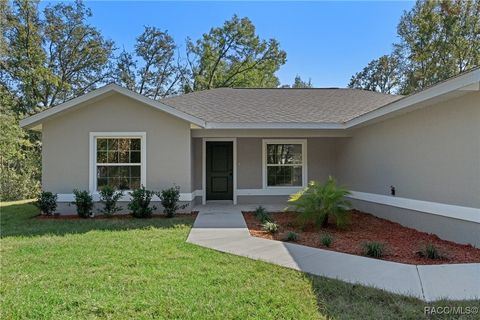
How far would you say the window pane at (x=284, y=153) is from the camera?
39.1 feet

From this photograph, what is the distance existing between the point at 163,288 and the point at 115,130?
6560 millimetres

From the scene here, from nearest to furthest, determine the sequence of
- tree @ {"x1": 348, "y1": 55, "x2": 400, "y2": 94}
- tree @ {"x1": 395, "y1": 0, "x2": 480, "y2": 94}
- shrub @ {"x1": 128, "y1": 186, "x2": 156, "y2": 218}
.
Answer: shrub @ {"x1": 128, "y1": 186, "x2": 156, "y2": 218}, tree @ {"x1": 395, "y1": 0, "x2": 480, "y2": 94}, tree @ {"x1": 348, "y1": 55, "x2": 400, "y2": 94}

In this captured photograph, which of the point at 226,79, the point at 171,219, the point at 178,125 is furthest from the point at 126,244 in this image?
the point at 226,79

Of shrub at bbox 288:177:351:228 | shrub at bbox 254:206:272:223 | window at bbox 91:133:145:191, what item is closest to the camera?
shrub at bbox 288:177:351:228

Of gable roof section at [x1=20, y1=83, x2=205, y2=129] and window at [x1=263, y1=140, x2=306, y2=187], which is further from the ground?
gable roof section at [x1=20, y1=83, x2=205, y2=129]

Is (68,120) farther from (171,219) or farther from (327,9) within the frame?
(327,9)

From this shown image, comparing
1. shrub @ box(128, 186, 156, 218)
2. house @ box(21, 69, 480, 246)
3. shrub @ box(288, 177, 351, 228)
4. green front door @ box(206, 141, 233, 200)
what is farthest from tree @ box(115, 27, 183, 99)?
shrub @ box(288, 177, 351, 228)

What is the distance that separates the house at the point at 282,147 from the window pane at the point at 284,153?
35 millimetres

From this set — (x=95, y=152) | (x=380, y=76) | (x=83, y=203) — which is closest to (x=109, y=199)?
(x=83, y=203)

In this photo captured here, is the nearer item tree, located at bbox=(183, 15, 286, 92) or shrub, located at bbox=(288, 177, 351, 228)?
shrub, located at bbox=(288, 177, 351, 228)

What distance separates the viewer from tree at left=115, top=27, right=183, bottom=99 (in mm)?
29547

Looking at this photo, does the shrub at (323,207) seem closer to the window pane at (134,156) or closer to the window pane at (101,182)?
the window pane at (134,156)

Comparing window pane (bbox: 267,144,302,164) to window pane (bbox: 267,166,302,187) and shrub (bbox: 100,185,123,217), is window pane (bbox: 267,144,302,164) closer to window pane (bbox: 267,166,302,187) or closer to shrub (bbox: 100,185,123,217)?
window pane (bbox: 267,166,302,187)

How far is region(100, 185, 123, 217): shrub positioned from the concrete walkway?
3.18 metres
